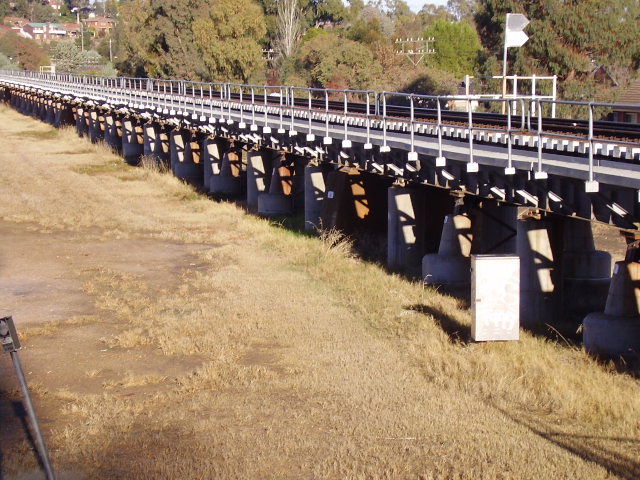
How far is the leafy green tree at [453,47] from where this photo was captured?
94.0 m

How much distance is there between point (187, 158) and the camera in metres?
43.4

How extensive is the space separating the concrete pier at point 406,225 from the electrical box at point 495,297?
8.39m

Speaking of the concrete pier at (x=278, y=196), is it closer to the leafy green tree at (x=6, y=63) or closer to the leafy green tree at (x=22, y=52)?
the leafy green tree at (x=6, y=63)

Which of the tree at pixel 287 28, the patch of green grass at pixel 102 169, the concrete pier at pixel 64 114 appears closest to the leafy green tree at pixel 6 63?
the tree at pixel 287 28

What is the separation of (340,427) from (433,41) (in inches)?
3415

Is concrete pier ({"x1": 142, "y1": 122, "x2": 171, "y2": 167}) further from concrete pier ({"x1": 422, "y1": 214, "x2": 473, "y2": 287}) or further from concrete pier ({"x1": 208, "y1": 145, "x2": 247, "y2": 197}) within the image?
concrete pier ({"x1": 422, "y1": 214, "x2": 473, "y2": 287})

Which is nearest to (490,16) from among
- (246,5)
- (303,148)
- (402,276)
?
(246,5)

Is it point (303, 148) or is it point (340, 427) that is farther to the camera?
point (303, 148)

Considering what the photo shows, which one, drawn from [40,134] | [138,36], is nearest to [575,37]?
[40,134]

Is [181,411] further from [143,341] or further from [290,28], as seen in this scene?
[290,28]

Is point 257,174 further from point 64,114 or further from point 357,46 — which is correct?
point 357,46

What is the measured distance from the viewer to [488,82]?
192 ft

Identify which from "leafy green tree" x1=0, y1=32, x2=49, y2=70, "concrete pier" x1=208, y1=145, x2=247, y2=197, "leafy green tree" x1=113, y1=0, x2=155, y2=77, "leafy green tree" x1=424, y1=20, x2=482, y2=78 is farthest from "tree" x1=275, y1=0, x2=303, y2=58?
"leafy green tree" x1=0, y1=32, x2=49, y2=70

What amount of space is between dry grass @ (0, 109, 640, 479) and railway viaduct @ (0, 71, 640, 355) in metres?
1.34
